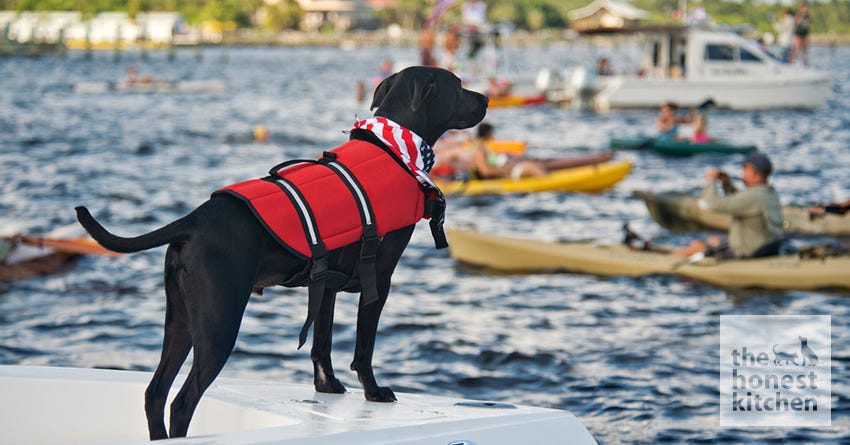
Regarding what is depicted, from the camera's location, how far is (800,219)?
14.3 metres

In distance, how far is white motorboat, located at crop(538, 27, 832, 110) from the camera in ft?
114

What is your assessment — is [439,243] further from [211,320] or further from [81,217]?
[81,217]

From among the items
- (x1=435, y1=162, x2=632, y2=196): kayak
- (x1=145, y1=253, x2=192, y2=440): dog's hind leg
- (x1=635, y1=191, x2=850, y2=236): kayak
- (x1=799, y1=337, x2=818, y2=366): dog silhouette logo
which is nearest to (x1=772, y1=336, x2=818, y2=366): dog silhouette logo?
(x1=799, y1=337, x2=818, y2=366): dog silhouette logo

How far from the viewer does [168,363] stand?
13.9 feet

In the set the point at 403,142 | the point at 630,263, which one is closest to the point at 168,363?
the point at 403,142

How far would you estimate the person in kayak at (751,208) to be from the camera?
1088 centimetres

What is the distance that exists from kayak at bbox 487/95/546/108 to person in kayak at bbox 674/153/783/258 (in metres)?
26.2

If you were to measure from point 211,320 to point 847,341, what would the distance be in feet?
23.3

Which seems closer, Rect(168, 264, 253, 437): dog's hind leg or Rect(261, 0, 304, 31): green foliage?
Rect(168, 264, 253, 437): dog's hind leg

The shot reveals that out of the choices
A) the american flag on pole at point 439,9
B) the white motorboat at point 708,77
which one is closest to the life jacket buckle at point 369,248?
the white motorboat at point 708,77

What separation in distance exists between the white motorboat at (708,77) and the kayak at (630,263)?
22.5m

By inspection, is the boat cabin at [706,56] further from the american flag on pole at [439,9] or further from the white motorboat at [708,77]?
the american flag on pole at [439,9]

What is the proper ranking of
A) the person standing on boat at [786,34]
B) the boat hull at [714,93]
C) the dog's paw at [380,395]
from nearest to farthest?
1. the dog's paw at [380,395]
2. the boat hull at [714,93]
3. the person standing on boat at [786,34]

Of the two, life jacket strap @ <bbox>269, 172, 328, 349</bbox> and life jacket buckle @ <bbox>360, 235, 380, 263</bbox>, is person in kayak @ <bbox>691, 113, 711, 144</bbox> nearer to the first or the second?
life jacket buckle @ <bbox>360, 235, 380, 263</bbox>
